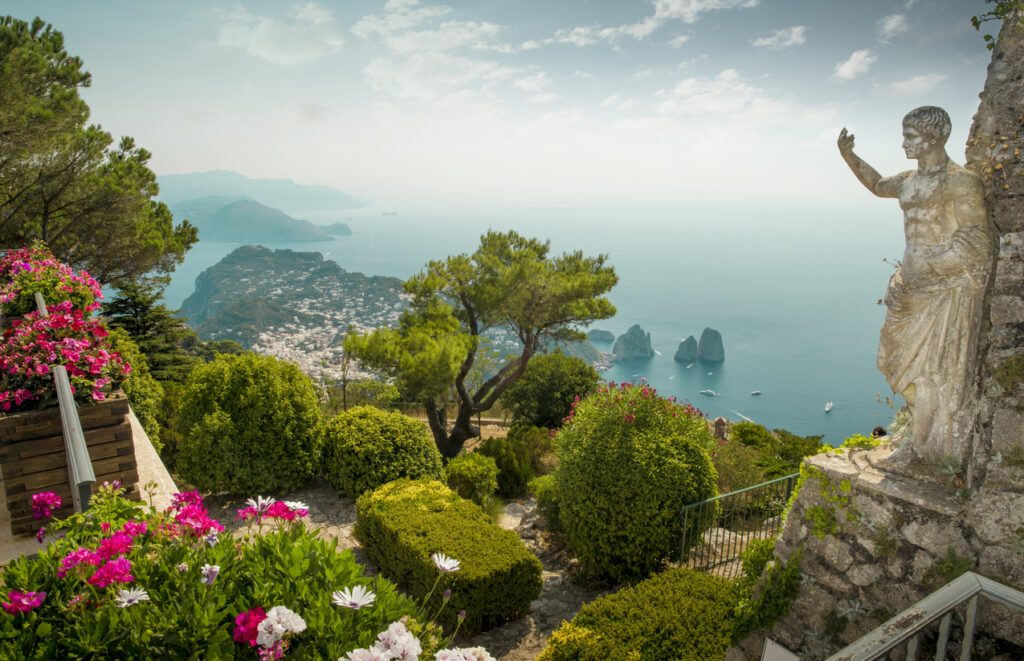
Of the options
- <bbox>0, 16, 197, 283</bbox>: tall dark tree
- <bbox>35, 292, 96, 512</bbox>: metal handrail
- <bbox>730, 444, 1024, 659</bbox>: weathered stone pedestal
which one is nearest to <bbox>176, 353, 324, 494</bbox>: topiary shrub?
<bbox>35, 292, 96, 512</bbox>: metal handrail

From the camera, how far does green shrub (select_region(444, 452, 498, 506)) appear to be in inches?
371

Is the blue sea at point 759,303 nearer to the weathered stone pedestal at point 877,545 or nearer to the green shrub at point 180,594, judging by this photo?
the weathered stone pedestal at point 877,545

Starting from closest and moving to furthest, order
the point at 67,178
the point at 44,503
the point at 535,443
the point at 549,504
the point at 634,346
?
the point at 44,503 < the point at 549,504 < the point at 67,178 < the point at 535,443 < the point at 634,346

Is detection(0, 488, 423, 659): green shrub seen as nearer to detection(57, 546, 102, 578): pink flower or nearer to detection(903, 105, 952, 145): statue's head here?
detection(57, 546, 102, 578): pink flower

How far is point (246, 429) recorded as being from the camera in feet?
26.1

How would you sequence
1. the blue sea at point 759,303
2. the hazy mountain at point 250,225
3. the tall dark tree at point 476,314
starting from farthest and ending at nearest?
the hazy mountain at point 250,225, the blue sea at point 759,303, the tall dark tree at point 476,314

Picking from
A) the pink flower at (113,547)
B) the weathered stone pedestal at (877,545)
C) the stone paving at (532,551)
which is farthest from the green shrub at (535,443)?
the pink flower at (113,547)

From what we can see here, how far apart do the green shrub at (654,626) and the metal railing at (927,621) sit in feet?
6.26

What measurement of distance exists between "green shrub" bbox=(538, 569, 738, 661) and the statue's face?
3682mm

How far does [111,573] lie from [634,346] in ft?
194

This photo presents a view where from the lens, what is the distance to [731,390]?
165 ft

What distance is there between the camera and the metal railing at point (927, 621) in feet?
7.27

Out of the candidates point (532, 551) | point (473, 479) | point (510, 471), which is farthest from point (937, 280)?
point (510, 471)

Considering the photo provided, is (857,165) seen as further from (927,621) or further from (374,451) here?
(374,451)
